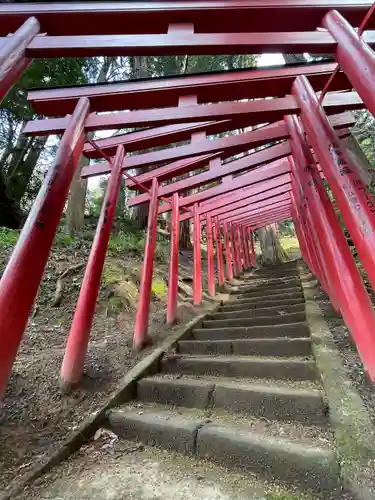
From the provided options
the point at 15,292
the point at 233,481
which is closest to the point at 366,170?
the point at 233,481

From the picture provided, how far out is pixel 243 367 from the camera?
324 centimetres

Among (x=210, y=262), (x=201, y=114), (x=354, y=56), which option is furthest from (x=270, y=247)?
(x=354, y=56)

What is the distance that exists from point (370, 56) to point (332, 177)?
2.93ft

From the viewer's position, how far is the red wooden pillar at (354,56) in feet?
6.51

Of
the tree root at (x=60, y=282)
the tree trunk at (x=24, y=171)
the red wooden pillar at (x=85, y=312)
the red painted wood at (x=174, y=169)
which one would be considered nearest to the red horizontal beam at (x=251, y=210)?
the red painted wood at (x=174, y=169)

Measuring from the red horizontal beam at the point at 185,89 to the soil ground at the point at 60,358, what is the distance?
2931mm

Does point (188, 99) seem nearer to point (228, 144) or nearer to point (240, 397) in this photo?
point (228, 144)

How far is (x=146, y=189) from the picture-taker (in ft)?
19.1

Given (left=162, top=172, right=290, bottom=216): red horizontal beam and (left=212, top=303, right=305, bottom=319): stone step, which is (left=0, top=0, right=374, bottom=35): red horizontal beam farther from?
(left=162, top=172, right=290, bottom=216): red horizontal beam

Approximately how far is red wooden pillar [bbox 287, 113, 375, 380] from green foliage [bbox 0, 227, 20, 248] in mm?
5578

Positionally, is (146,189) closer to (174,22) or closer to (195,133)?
(195,133)

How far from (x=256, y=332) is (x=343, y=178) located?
7.91 ft

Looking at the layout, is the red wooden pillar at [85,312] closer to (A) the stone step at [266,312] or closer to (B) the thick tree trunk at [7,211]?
(A) the stone step at [266,312]

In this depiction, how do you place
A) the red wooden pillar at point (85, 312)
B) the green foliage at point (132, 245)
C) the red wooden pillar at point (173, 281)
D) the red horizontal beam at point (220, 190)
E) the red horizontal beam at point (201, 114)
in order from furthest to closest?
the green foliage at point (132, 245)
the red horizontal beam at point (220, 190)
the red wooden pillar at point (173, 281)
the red horizontal beam at point (201, 114)
the red wooden pillar at point (85, 312)
